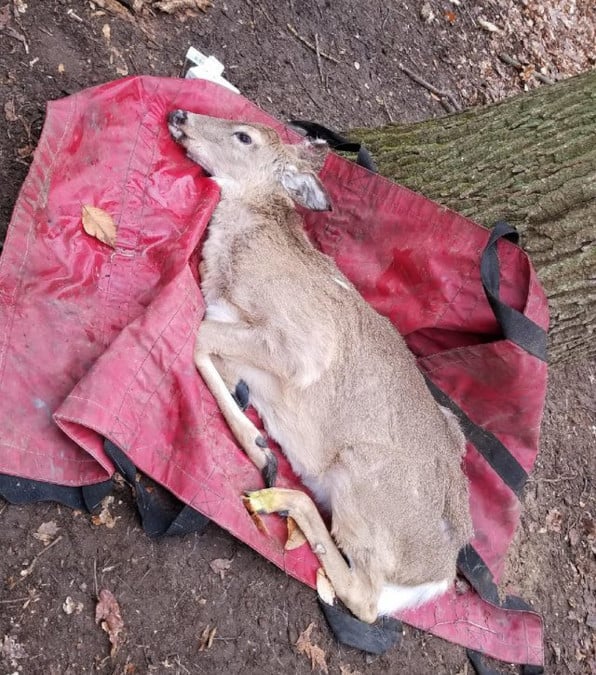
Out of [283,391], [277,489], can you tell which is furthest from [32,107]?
[277,489]

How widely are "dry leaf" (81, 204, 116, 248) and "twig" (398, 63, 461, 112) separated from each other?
3583 mm

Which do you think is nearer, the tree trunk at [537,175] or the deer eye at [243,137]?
the tree trunk at [537,175]

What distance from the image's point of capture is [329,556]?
370 cm

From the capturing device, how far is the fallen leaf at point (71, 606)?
119 inches

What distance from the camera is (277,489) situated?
3656 mm

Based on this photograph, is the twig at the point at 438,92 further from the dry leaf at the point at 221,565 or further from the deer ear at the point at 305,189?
the dry leaf at the point at 221,565

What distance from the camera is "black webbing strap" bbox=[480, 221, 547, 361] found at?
3857 mm

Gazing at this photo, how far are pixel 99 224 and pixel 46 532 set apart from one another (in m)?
1.58

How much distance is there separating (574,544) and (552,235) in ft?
8.04

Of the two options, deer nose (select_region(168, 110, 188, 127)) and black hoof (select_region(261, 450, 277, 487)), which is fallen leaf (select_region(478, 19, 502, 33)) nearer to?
deer nose (select_region(168, 110, 188, 127))

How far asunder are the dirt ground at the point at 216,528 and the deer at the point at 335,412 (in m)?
0.38

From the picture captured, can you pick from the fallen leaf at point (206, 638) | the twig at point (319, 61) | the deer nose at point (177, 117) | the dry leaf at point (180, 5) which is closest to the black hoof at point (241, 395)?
the fallen leaf at point (206, 638)

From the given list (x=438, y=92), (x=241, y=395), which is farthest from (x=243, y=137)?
(x=438, y=92)

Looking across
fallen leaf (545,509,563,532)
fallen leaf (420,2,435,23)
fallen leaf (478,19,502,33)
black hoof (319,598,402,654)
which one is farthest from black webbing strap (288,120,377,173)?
fallen leaf (478,19,502,33)
